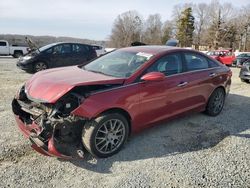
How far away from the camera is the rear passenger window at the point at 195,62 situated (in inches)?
198

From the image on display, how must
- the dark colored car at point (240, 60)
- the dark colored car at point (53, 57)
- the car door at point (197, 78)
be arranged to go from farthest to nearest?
the dark colored car at point (240, 60)
the dark colored car at point (53, 57)
the car door at point (197, 78)

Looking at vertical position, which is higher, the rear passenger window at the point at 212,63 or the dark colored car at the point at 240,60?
the rear passenger window at the point at 212,63

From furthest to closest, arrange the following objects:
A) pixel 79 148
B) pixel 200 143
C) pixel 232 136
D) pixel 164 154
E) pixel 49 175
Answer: pixel 232 136 → pixel 200 143 → pixel 164 154 → pixel 79 148 → pixel 49 175

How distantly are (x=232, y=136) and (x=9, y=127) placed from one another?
4.00 metres

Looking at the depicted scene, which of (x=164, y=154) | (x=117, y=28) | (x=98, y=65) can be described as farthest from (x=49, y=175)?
(x=117, y=28)

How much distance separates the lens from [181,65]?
4.85 meters

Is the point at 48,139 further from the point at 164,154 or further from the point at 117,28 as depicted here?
the point at 117,28

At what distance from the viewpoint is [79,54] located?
41.1 feet

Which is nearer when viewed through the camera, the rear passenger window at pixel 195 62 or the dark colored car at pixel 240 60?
the rear passenger window at pixel 195 62

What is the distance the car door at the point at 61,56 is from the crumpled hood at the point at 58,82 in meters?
7.74

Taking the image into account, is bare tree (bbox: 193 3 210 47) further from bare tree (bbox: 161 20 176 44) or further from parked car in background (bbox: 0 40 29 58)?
parked car in background (bbox: 0 40 29 58)

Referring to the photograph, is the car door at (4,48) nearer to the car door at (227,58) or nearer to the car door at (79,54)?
the car door at (79,54)

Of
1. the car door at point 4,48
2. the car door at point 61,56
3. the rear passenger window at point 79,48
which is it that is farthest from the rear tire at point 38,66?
the car door at point 4,48

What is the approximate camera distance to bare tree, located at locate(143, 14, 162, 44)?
6669cm
